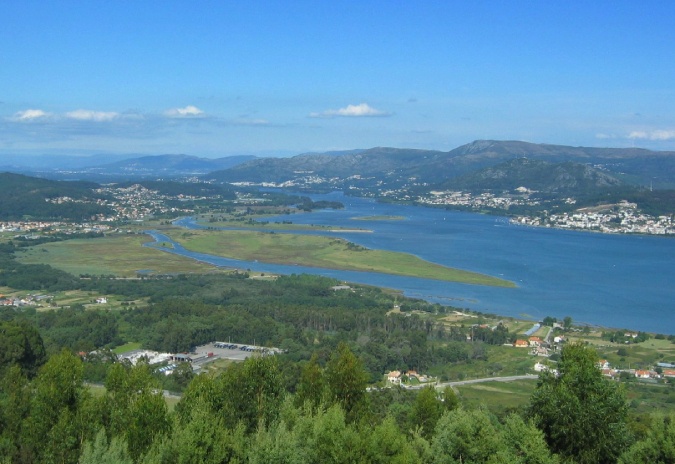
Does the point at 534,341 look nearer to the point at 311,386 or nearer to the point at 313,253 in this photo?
the point at 311,386

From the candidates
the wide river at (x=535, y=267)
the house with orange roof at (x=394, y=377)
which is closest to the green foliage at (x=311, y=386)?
the house with orange roof at (x=394, y=377)

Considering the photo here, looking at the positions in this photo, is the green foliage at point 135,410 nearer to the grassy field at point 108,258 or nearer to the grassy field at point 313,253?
the grassy field at point 313,253

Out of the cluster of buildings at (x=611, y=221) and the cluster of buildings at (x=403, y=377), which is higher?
the cluster of buildings at (x=611, y=221)

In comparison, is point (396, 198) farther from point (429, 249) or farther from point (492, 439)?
point (492, 439)

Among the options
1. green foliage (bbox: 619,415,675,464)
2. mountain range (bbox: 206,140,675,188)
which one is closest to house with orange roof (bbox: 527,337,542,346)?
green foliage (bbox: 619,415,675,464)

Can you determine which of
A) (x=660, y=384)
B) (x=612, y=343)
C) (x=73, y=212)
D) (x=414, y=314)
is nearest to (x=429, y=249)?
(x=414, y=314)

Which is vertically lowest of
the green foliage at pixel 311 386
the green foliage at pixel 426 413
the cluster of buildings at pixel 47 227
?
the cluster of buildings at pixel 47 227

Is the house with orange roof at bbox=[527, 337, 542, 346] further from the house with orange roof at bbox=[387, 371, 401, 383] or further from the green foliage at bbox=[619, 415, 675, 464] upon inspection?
the green foliage at bbox=[619, 415, 675, 464]
